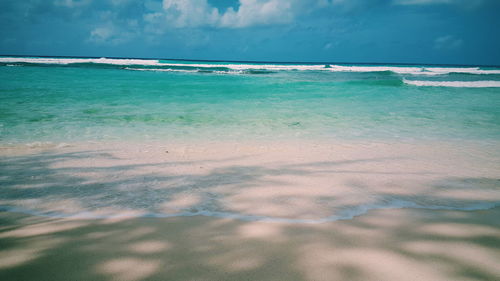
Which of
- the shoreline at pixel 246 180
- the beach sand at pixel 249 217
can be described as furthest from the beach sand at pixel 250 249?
the shoreline at pixel 246 180

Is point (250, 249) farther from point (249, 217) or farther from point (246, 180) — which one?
point (246, 180)

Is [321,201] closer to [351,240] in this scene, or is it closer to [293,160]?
[351,240]

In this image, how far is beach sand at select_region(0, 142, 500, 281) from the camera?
49.9 inches

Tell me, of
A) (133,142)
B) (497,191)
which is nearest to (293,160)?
(497,191)

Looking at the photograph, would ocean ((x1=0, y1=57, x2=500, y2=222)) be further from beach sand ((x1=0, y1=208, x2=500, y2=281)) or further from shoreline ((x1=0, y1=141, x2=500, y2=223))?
beach sand ((x1=0, y1=208, x2=500, y2=281))

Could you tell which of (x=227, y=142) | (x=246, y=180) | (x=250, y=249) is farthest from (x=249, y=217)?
(x=227, y=142)

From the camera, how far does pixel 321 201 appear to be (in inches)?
85.4

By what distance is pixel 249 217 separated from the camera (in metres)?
1.89

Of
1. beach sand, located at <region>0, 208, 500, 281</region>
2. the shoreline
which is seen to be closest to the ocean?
the shoreline

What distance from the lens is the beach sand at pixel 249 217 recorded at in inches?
49.9

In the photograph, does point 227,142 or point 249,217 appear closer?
point 249,217

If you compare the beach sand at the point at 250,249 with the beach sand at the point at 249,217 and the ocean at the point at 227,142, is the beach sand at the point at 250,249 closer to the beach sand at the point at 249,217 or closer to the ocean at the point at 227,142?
the beach sand at the point at 249,217

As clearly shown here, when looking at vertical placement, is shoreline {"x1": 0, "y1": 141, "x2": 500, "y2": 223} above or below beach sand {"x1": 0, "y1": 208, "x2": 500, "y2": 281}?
below

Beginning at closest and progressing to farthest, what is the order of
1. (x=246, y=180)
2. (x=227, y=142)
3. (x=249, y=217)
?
(x=249, y=217) → (x=246, y=180) → (x=227, y=142)
